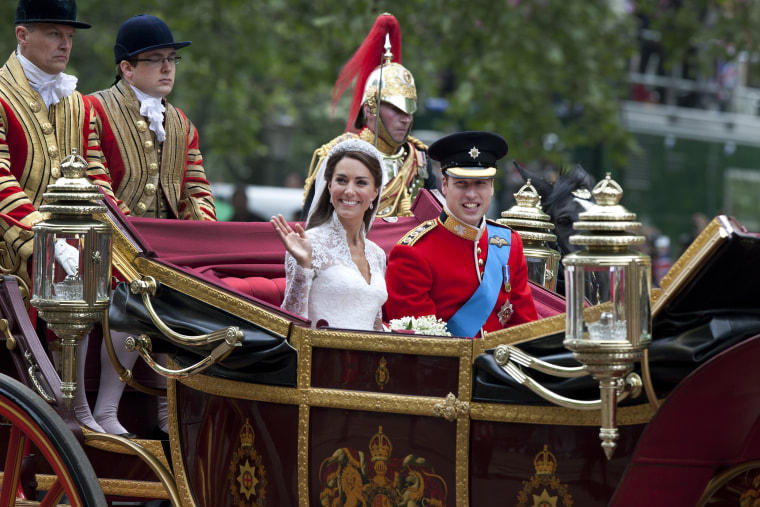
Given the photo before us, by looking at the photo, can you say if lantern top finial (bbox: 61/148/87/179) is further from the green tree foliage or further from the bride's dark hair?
the green tree foliage

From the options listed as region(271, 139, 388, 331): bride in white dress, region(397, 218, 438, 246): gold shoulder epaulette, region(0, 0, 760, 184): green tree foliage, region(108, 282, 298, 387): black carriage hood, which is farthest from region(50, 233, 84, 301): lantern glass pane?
region(0, 0, 760, 184): green tree foliage

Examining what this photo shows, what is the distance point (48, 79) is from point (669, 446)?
2.78m

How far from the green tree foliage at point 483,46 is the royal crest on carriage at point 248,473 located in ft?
27.9

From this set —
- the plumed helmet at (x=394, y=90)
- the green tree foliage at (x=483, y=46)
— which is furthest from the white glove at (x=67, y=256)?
the green tree foliage at (x=483, y=46)

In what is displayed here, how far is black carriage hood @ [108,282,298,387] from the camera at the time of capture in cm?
334

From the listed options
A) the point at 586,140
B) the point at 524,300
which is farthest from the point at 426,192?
the point at 586,140

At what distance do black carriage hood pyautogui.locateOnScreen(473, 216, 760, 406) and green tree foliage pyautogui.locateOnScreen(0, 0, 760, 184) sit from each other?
9.07 metres

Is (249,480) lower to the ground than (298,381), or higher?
lower

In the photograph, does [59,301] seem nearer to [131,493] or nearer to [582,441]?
[131,493]

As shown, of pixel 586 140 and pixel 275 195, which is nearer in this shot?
pixel 586 140

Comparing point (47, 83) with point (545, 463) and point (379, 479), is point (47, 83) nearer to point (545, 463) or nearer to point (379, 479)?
point (379, 479)

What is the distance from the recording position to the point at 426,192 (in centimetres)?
490

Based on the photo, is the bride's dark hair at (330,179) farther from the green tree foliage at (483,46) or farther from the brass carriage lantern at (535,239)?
the green tree foliage at (483,46)

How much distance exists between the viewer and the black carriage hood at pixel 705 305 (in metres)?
2.64
